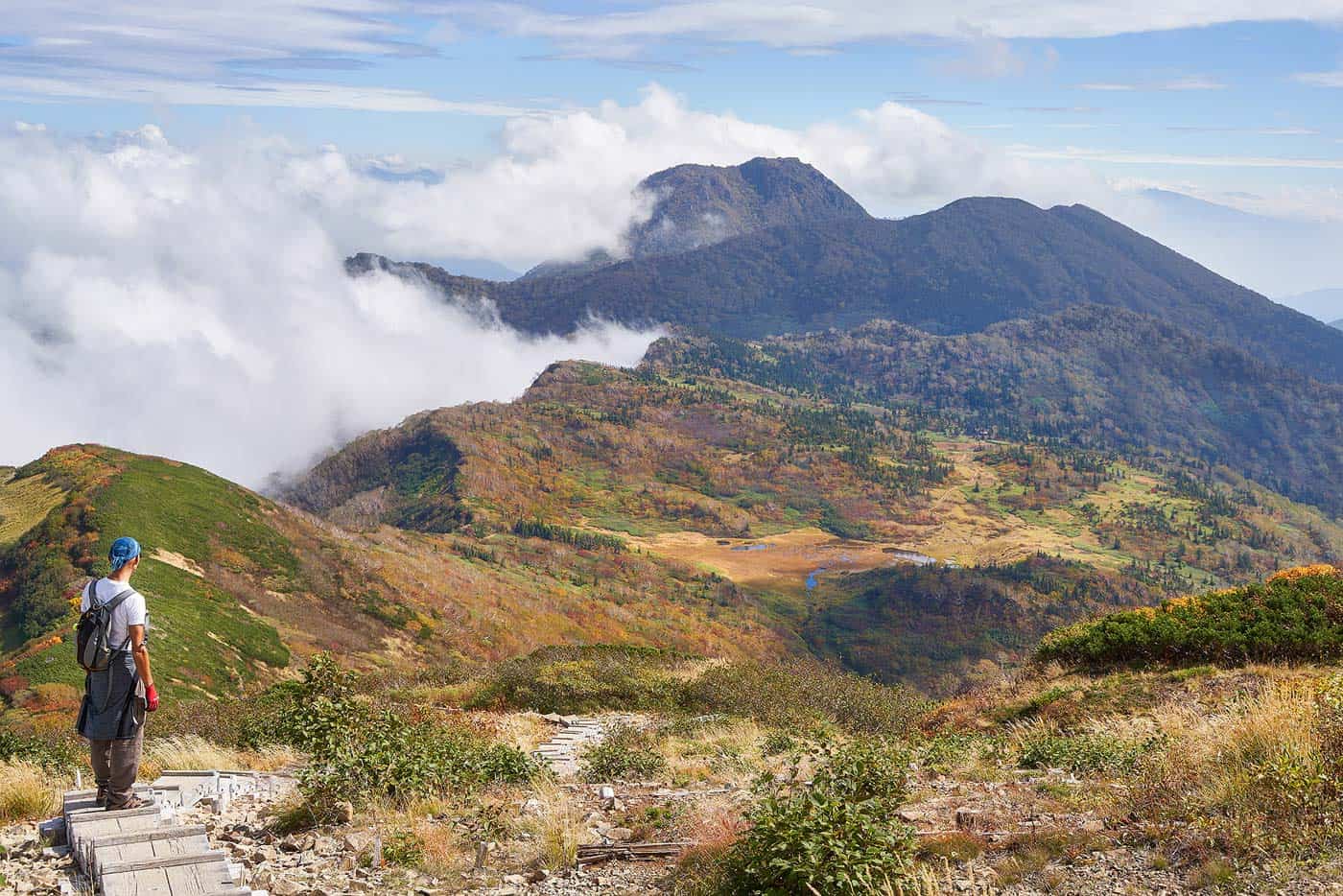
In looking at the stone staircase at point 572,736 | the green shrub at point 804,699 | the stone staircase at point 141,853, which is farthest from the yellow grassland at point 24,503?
the stone staircase at point 141,853

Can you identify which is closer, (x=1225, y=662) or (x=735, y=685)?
(x=1225, y=662)

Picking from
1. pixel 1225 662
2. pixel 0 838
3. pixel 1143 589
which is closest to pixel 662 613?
pixel 1143 589

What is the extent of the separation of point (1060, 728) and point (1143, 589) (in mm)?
197554

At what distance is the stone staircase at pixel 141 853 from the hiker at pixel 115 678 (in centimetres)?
41

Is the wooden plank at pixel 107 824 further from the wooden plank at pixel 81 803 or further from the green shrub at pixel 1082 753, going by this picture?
the green shrub at pixel 1082 753

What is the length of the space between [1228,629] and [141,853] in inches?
863

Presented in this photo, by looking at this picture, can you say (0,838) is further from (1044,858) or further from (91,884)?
(1044,858)

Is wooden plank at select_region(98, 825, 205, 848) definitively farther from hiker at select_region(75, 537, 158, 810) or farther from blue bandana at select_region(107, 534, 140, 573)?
blue bandana at select_region(107, 534, 140, 573)

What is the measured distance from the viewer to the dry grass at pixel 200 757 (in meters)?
15.6

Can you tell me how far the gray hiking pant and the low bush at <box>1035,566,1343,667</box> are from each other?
21.4m

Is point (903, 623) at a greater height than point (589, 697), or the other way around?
point (589, 697)

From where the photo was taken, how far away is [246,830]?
12523 millimetres

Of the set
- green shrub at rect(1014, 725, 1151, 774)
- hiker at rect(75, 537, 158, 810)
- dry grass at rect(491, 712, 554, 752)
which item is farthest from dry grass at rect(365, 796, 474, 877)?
green shrub at rect(1014, 725, 1151, 774)

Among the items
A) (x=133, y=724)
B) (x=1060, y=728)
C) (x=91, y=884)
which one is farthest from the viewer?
(x=1060, y=728)
